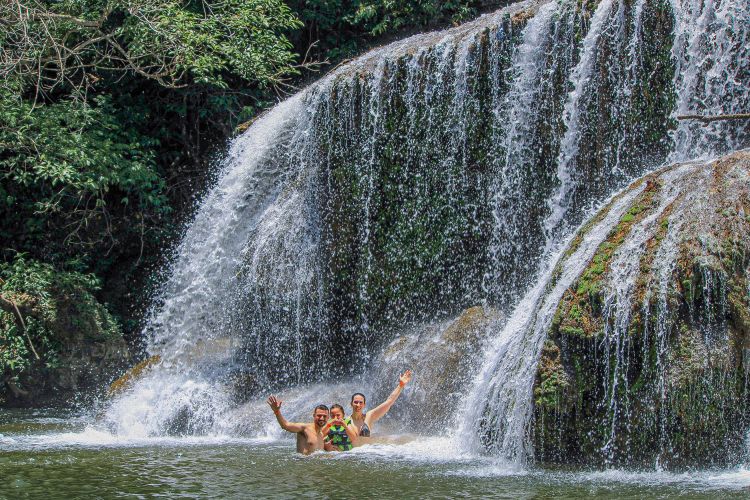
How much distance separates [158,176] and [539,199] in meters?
6.46

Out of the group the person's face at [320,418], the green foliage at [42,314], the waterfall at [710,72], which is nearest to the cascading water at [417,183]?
the waterfall at [710,72]

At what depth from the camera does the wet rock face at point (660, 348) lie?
6531 millimetres

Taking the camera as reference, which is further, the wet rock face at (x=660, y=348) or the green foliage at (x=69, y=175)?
the green foliage at (x=69, y=175)

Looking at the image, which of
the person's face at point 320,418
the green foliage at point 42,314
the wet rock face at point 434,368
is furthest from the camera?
the green foliage at point 42,314

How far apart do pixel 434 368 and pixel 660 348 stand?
3.27m

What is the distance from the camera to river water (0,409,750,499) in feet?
19.3

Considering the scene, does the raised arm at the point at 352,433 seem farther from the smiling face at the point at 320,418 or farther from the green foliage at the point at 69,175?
the green foliage at the point at 69,175

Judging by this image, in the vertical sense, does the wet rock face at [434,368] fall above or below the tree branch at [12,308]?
below

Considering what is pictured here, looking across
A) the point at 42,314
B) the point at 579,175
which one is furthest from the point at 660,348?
the point at 42,314

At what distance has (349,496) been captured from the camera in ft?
19.0

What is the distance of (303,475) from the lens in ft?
21.9

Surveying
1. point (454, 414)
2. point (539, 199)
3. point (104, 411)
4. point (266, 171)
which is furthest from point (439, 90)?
point (104, 411)

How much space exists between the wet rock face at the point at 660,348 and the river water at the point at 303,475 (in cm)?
27

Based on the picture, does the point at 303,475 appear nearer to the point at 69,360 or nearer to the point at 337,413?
the point at 337,413
